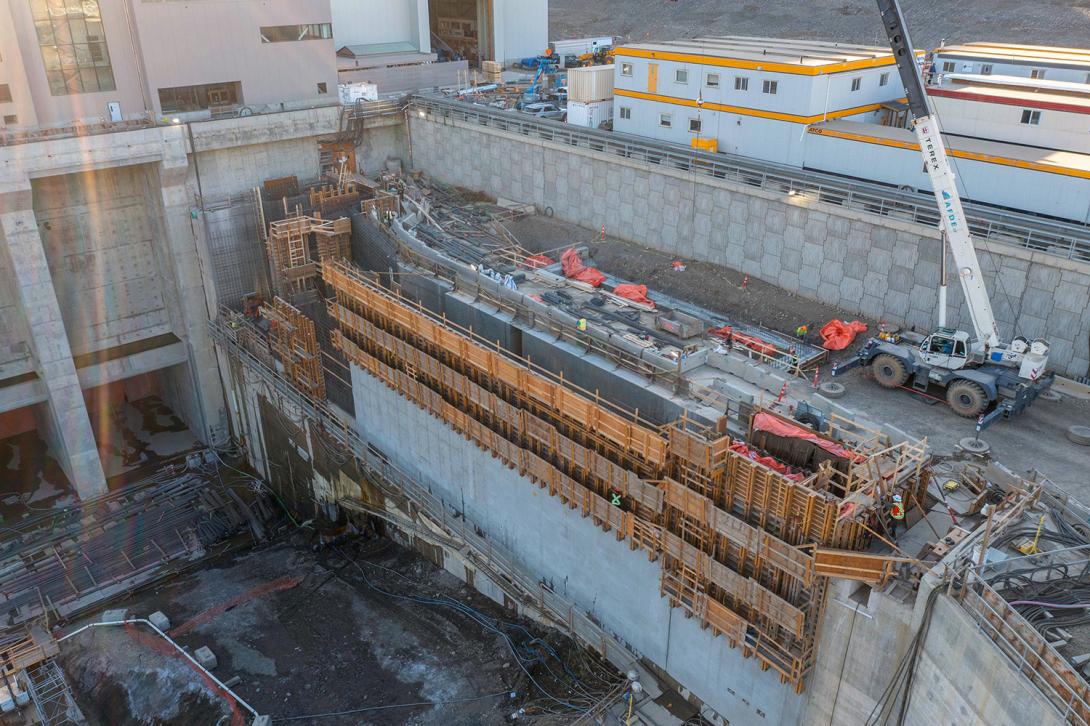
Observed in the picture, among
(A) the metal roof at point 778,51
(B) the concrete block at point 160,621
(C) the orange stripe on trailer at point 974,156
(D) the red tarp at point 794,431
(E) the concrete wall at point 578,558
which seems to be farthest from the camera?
(A) the metal roof at point 778,51

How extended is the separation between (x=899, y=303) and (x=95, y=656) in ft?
108

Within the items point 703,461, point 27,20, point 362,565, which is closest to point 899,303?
point 703,461

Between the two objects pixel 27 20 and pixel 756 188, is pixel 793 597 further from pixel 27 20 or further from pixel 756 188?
pixel 27 20

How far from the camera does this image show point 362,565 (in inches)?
1257

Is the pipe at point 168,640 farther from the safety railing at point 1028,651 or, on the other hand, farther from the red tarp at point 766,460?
the safety railing at point 1028,651

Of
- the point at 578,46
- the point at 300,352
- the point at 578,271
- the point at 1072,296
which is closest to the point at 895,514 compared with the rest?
the point at 1072,296

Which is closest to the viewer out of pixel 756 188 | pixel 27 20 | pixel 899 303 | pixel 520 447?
pixel 520 447

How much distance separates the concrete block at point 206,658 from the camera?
89.1 feet

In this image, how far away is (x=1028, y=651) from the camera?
13.0 meters

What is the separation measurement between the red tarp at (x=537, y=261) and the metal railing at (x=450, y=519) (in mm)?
10736

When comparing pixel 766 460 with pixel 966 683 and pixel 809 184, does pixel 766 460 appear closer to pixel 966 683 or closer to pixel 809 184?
pixel 966 683

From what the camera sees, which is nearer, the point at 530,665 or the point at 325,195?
the point at 530,665

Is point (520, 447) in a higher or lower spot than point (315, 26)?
lower

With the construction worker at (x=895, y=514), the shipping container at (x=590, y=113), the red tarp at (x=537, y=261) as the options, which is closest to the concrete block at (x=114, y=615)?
the red tarp at (x=537, y=261)
